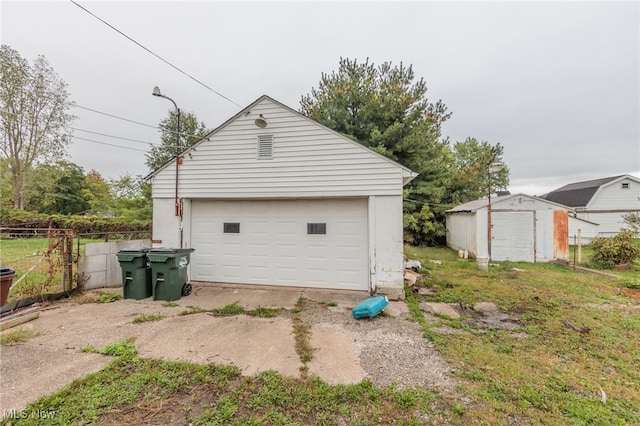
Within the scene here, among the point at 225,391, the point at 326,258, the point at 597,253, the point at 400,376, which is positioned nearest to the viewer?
the point at 225,391

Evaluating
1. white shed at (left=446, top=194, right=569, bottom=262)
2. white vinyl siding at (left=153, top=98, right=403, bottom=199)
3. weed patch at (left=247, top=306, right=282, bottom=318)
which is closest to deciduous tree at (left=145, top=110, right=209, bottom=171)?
white vinyl siding at (left=153, top=98, right=403, bottom=199)

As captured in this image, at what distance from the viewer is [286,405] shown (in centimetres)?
230

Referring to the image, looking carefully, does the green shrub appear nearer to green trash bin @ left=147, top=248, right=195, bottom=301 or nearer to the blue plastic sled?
the blue plastic sled

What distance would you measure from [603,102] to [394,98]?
861cm

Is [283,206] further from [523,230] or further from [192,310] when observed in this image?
[523,230]

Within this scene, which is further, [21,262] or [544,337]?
[21,262]

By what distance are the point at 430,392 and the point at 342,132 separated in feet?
43.2

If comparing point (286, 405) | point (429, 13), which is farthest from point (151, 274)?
point (429, 13)

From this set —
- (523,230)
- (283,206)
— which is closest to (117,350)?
(283,206)

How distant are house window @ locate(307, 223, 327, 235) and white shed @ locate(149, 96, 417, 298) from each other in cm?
2

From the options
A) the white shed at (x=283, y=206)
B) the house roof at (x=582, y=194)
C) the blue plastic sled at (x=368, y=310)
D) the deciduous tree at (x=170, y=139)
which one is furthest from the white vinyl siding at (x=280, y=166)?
the house roof at (x=582, y=194)

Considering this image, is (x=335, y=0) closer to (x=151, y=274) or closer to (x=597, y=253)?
(x=151, y=274)

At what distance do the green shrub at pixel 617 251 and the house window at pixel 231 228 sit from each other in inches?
489

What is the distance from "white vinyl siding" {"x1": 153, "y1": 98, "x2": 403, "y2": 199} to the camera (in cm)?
554
